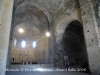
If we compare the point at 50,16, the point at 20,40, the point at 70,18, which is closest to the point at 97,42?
the point at 70,18

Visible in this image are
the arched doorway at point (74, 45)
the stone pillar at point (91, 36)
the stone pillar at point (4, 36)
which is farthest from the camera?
the arched doorway at point (74, 45)

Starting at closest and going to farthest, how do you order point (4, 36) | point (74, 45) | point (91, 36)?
point (4, 36) → point (91, 36) → point (74, 45)

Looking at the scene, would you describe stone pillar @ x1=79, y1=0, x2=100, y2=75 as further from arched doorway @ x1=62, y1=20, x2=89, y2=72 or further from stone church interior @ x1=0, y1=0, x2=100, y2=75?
arched doorway @ x1=62, y1=20, x2=89, y2=72

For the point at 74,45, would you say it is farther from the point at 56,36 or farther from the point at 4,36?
the point at 4,36

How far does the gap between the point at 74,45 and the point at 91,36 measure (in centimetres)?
701

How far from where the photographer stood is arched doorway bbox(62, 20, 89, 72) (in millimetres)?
12855

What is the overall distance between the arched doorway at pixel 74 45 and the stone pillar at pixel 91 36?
5410 millimetres

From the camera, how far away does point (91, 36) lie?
22.7ft

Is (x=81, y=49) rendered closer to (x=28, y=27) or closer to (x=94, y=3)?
(x=94, y=3)

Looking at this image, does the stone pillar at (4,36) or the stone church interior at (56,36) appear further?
the stone church interior at (56,36)

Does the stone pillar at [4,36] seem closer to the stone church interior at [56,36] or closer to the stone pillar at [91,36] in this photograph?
the stone church interior at [56,36]

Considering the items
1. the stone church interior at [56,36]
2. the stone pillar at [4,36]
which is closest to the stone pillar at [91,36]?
the stone church interior at [56,36]

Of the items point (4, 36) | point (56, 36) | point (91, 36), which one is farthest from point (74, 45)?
point (4, 36)

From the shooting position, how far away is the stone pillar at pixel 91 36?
6.34 m
